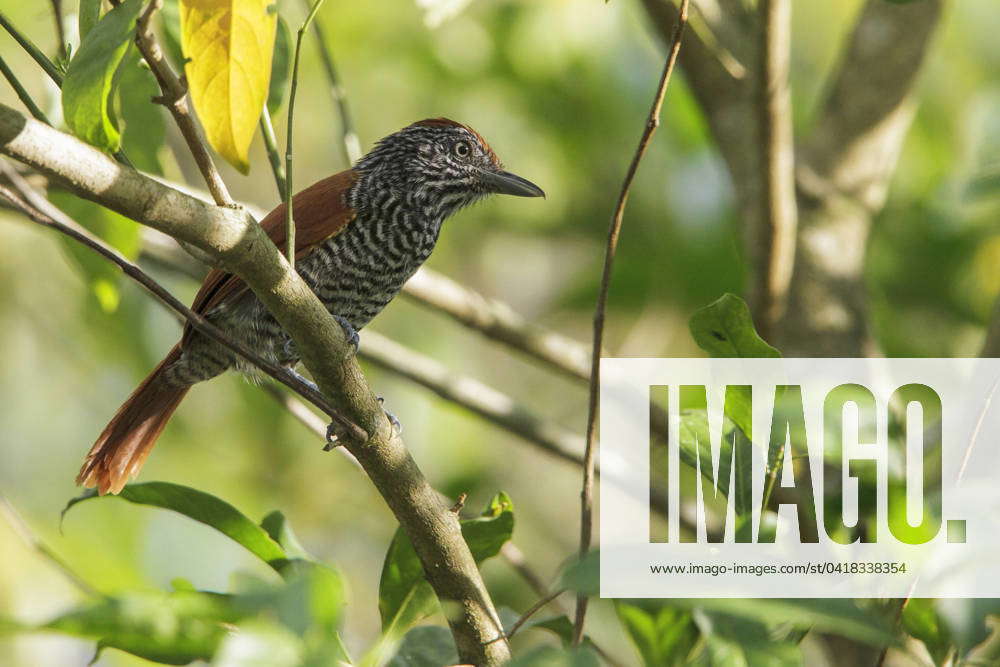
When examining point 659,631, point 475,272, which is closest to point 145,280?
point 659,631

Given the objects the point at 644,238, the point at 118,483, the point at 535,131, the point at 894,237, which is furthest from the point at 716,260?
the point at 118,483

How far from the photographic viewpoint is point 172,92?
5.76 feet

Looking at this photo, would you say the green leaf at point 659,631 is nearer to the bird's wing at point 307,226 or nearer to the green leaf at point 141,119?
the bird's wing at point 307,226

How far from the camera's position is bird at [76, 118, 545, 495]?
324 centimetres

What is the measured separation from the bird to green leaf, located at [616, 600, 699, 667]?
1.25m

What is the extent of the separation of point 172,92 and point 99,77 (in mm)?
186

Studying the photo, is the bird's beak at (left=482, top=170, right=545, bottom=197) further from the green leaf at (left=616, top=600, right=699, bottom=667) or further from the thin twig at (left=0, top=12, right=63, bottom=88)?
the thin twig at (left=0, top=12, right=63, bottom=88)

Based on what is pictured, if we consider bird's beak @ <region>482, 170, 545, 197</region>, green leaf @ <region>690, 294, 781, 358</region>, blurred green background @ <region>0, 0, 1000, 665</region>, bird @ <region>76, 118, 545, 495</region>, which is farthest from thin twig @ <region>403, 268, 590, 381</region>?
green leaf @ <region>690, 294, 781, 358</region>

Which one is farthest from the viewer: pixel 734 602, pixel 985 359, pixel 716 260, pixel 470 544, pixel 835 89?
pixel 716 260

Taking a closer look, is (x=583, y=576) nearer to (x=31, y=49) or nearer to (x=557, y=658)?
(x=557, y=658)

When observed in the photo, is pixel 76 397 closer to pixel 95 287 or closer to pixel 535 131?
pixel 535 131

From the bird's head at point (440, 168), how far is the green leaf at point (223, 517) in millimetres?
1605

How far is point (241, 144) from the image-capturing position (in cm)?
170

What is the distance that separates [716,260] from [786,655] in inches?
121
